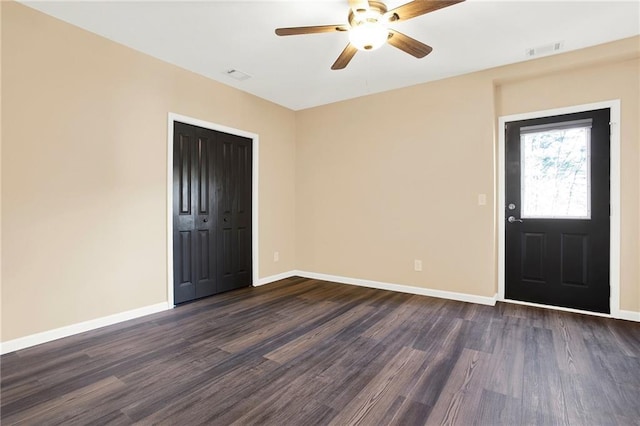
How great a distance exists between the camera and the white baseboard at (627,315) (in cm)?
295

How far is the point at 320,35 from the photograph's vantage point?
2.77 metres

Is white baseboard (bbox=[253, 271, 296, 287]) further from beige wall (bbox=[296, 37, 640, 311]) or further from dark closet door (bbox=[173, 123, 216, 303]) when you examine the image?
dark closet door (bbox=[173, 123, 216, 303])

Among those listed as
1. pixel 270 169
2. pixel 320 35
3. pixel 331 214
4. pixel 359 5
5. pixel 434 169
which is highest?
pixel 320 35

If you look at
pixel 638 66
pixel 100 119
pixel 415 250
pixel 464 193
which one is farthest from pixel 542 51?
pixel 100 119

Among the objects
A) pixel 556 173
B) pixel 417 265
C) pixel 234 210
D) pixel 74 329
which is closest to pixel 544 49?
pixel 556 173

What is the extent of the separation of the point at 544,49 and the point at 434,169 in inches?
61.1

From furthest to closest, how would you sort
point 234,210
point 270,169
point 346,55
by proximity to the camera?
point 270,169 < point 234,210 < point 346,55

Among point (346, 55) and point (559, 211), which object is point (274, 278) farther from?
point (559, 211)

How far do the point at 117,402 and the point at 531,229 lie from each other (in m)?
4.06

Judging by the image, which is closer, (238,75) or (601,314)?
(601,314)

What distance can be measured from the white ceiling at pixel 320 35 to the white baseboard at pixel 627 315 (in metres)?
2.60

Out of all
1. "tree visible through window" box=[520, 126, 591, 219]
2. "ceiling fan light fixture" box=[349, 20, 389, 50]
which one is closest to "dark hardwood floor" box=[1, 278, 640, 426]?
"tree visible through window" box=[520, 126, 591, 219]

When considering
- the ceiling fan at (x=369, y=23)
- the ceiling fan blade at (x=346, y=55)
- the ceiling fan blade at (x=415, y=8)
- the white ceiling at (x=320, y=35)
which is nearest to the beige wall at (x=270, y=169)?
the white ceiling at (x=320, y=35)

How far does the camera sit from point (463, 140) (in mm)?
3650
